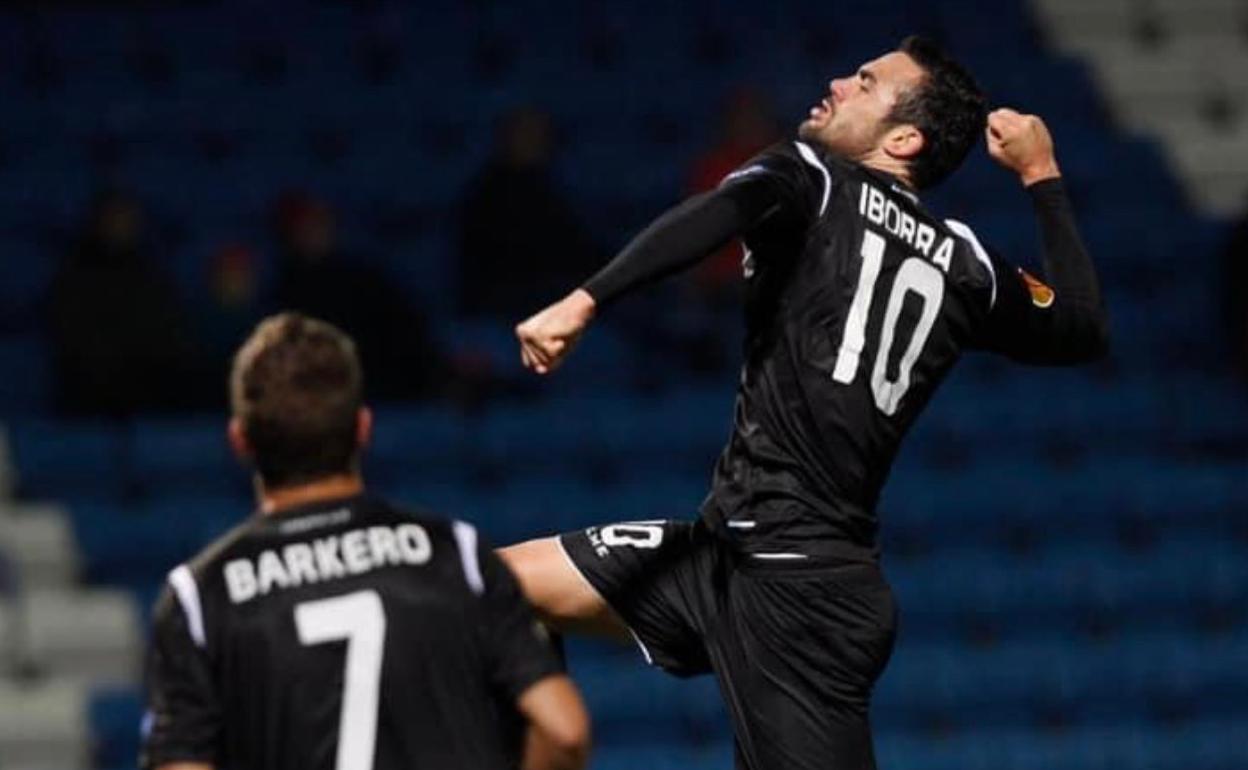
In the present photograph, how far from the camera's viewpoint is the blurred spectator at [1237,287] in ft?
36.7

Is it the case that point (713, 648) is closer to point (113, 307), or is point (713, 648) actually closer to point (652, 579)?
point (652, 579)

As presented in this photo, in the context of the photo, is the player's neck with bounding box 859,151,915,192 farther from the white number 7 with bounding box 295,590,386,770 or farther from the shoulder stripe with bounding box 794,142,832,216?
the white number 7 with bounding box 295,590,386,770

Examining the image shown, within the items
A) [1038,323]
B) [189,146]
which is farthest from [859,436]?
[189,146]

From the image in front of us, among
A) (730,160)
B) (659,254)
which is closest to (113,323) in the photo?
(730,160)

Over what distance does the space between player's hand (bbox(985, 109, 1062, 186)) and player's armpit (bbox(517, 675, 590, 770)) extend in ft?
6.14

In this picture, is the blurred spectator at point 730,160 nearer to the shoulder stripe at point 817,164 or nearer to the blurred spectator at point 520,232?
the blurred spectator at point 520,232

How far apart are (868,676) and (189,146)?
6595 mm

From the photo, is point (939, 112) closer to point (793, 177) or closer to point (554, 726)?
point (793, 177)

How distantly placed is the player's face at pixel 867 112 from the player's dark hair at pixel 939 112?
0.02m

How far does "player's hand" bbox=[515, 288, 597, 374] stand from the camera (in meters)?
4.74

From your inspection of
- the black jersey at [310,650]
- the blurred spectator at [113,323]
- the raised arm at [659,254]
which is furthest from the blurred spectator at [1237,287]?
the black jersey at [310,650]

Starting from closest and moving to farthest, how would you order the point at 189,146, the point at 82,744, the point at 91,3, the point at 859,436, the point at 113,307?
the point at 859,436 → the point at 82,744 → the point at 113,307 → the point at 189,146 → the point at 91,3

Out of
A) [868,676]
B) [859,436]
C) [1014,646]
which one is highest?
[859,436]

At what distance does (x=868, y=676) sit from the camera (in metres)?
5.53
